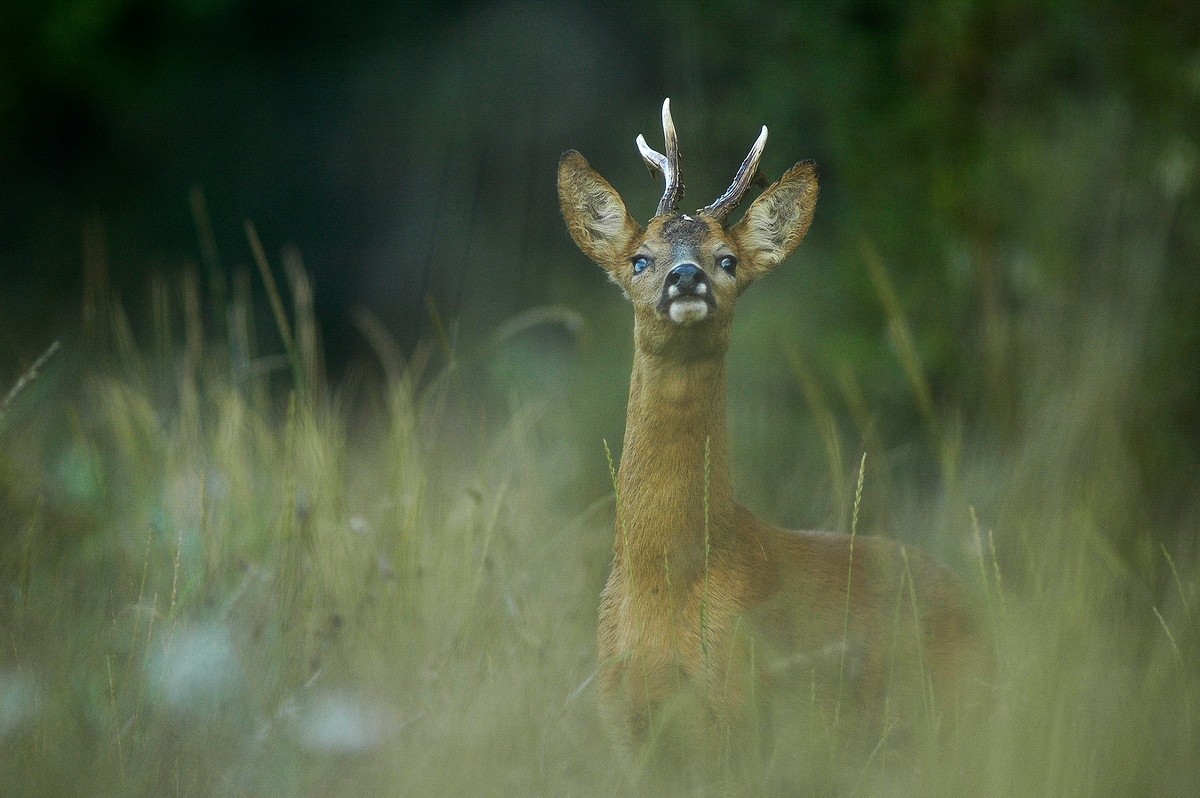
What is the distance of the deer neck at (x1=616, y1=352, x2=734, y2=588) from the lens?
135 inches

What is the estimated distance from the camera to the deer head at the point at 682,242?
3.35 m

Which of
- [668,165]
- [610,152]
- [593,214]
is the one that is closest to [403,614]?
[593,214]

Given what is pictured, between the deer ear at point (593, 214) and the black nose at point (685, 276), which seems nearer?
the black nose at point (685, 276)

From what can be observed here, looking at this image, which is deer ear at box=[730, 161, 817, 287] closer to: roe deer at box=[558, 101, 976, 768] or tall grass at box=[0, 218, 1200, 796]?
roe deer at box=[558, 101, 976, 768]

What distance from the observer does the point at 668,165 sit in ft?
11.3

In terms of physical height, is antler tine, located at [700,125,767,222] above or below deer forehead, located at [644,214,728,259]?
above

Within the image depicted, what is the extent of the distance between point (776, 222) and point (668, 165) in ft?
1.28

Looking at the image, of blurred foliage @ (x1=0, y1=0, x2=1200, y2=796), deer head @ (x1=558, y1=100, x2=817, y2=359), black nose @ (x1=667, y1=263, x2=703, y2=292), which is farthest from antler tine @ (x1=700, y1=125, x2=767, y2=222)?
blurred foliage @ (x1=0, y1=0, x2=1200, y2=796)

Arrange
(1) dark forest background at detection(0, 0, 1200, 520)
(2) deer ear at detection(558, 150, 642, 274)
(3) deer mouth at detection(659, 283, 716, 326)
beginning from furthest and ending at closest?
1. (1) dark forest background at detection(0, 0, 1200, 520)
2. (2) deer ear at detection(558, 150, 642, 274)
3. (3) deer mouth at detection(659, 283, 716, 326)

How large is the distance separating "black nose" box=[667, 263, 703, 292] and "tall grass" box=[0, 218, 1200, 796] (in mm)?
784

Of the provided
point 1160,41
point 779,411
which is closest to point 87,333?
point 779,411

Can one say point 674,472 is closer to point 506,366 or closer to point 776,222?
point 776,222

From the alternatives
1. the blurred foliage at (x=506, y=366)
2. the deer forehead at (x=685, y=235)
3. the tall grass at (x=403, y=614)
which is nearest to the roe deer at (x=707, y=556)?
the deer forehead at (x=685, y=235)

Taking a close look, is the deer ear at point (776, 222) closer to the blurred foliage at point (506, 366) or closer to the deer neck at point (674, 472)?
the deer neck at point (674, 472)
